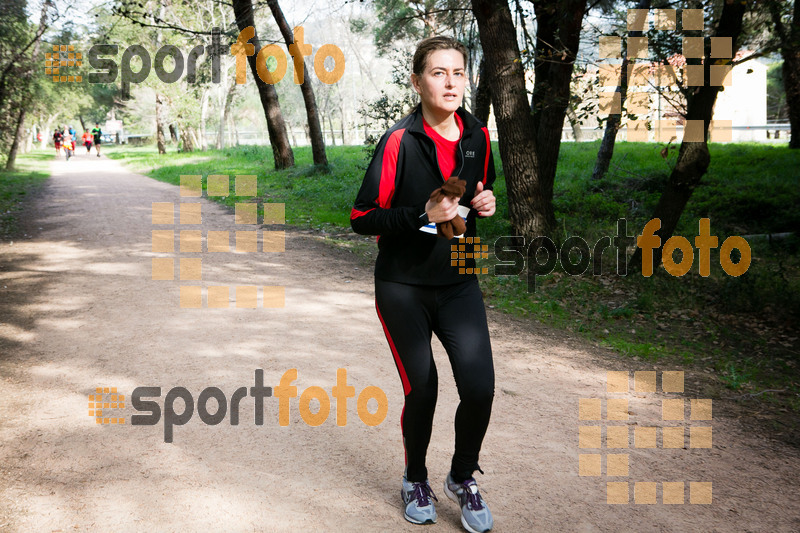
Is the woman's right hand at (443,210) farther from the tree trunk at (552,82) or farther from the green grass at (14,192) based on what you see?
the green grass at (14,192)

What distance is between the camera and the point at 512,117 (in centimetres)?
943

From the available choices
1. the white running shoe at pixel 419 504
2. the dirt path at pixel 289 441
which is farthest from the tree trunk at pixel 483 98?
the white running shoe at pixel 419 504

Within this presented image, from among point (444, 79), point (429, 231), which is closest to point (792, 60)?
point (444, 79)

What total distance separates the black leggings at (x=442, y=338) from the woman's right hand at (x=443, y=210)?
393 millimetres

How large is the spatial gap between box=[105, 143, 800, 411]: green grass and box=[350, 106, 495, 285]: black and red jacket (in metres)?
3.73

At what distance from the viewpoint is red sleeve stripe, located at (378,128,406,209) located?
2.97 metres

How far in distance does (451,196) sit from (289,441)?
2.31 metres

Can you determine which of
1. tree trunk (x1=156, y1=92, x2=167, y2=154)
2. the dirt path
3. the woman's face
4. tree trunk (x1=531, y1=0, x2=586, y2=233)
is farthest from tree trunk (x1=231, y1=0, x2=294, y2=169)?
tree trunk (x1=156, y1=92, x2=167, y2=154)

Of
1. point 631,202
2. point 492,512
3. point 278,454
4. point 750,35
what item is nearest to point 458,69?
point 492,512

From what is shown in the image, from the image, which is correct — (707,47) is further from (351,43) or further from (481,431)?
(351,43)

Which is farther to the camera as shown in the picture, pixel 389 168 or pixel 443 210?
pixel 389 168

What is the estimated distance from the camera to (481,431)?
323cm

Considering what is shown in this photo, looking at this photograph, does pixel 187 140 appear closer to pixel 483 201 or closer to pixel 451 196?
pixel 483 201

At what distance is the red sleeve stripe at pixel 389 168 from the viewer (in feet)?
9.74
